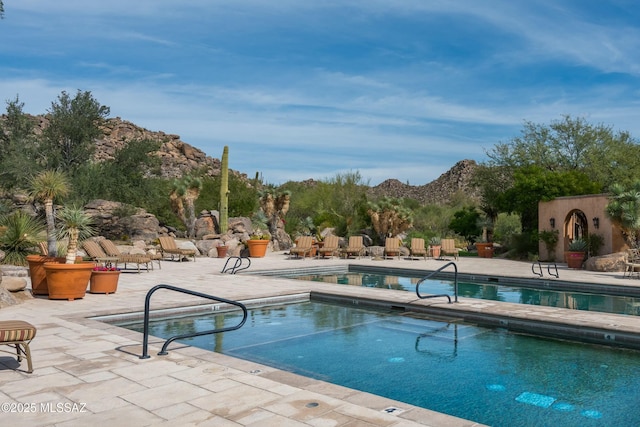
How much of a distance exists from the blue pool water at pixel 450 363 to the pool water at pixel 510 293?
10.5 ft

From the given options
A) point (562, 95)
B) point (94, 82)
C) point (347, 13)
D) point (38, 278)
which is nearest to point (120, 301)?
point (38, 278)

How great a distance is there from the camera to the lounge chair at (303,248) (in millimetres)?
18938

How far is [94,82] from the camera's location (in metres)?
23.6

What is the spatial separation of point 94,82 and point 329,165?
1374cm

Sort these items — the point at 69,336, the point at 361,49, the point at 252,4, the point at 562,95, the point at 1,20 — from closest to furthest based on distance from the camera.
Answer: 1. the point at 69,336
2. the point at 1,20
3. the point at 252,4
4. the point at 361,49
5. the point at 562,95

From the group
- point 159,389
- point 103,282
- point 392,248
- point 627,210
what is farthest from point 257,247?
point 159,389

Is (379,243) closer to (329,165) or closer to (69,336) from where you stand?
(329,165)

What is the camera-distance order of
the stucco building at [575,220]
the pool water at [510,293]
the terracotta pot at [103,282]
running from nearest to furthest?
the terracotta pot at [103,282]
the pool water at [510,293]
the stucco building at [575,220]

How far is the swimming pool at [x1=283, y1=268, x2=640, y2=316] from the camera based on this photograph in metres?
10.1

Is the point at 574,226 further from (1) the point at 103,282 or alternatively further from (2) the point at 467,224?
(1) the point at 103,282

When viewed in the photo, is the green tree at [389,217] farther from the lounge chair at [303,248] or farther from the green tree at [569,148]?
the green tree at [569,148]

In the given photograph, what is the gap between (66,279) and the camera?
8.47 metres

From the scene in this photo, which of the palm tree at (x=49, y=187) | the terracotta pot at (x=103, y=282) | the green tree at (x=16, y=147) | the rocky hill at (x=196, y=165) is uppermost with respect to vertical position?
the rocky hill at (x=196, y=165)

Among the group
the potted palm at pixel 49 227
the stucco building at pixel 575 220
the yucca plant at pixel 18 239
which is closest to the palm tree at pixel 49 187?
the potted palm at pixel 49 227
